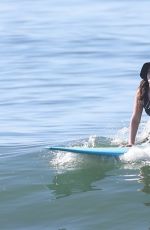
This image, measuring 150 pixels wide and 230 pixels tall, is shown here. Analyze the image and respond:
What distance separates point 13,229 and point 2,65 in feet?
50.9

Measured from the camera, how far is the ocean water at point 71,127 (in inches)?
379

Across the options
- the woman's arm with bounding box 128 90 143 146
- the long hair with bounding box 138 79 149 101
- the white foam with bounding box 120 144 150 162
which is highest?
the long hair with bounding box 138 79 149 101

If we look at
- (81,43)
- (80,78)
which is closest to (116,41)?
(81,43)

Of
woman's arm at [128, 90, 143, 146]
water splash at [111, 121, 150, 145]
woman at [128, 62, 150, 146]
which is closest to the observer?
woman at [128, 62, 150, 146]

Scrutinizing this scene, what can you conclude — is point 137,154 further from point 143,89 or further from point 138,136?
point 138,136

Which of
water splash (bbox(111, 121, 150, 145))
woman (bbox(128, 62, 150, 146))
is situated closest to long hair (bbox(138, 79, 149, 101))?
woman (bbox(128, 62, 150, 146))

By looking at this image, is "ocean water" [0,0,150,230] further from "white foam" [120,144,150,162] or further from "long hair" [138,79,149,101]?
"long hair" [138,79,149,101]

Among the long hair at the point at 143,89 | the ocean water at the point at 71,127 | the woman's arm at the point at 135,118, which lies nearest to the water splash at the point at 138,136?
the ocean water at the point at 71,127

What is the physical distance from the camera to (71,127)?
1456cm

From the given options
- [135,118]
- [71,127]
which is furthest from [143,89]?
[71,127]

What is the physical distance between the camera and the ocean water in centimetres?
963

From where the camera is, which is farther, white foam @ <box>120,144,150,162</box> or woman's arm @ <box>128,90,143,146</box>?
woman's arm @ <box>128,90,143,146</box>

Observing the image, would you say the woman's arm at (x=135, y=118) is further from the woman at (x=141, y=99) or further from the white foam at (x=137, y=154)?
the white foam at (x=137, y=154)

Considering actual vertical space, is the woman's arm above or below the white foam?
above
